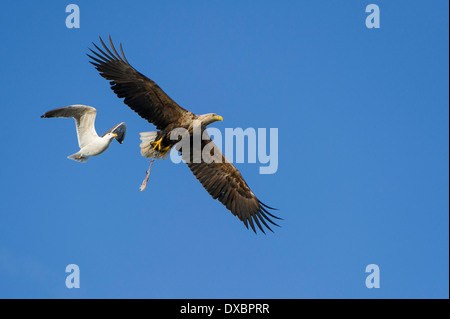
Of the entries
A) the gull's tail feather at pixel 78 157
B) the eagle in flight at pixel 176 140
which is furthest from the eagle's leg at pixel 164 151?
the gull's tail feather at pixel 78 157

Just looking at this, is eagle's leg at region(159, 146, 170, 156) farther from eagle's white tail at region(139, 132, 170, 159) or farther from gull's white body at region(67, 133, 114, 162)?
gull's white body at region(67, 133, 114, 162)

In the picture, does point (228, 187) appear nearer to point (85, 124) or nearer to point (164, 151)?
point (164, 151)

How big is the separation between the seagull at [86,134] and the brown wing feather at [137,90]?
81 centimetres

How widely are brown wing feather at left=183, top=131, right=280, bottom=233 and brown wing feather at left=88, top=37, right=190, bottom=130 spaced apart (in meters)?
1.49

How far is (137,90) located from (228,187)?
3.04m

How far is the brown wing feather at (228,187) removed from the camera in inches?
514

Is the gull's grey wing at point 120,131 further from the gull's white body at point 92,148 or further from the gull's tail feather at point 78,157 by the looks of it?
the gull's tail feather at point 78,157

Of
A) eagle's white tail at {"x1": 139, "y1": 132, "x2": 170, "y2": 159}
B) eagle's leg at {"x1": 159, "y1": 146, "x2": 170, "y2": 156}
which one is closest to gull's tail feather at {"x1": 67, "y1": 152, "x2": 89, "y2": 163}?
eagle's white tail at {"x1": 139, "y1": 132, "x2": 170, "y2": 159}

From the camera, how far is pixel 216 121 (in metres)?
12.0

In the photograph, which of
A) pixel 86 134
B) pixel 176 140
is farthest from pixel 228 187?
pixel 86 134
